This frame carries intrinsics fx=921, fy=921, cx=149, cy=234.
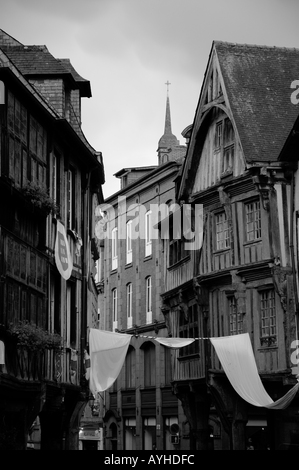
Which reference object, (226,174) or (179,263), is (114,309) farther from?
(226,174)

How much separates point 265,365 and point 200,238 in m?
5.30

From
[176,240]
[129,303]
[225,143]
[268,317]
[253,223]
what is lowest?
[268,317]

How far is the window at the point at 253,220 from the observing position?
86.0ft

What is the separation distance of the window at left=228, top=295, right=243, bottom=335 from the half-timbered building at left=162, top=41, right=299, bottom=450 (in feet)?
0.10

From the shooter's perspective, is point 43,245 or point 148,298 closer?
point 43,245

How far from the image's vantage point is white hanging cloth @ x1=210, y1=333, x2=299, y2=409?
77.5 ft

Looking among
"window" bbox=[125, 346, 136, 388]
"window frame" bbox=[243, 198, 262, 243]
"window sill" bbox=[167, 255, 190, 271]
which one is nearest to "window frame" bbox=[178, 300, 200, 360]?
"window sill" bbox=[167, 255, 190, 271]

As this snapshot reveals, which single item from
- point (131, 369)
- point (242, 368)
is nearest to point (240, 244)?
point (242, 368)

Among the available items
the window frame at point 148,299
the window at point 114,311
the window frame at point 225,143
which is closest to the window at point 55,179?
the window frame at point 225,143

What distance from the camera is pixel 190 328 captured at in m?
29.9

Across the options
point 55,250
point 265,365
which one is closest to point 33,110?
point 55,250

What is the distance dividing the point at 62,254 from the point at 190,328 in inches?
313

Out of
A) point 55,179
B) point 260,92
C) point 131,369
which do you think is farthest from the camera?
point 131,369
